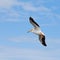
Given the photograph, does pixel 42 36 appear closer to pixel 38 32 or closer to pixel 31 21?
pixel 38 32

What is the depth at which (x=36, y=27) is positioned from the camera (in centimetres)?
3155

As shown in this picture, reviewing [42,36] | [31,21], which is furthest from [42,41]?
Result: [31,21]

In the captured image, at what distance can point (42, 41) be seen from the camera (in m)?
32.9

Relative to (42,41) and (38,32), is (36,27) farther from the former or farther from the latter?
(42,41)

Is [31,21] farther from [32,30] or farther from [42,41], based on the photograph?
[42,41]

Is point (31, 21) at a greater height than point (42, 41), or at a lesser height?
greater

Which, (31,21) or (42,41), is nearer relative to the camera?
(31,21)

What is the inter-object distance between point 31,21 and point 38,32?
2.28m

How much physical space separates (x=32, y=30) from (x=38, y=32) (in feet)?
4.10

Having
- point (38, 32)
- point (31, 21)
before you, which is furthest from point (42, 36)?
point (31, 21)

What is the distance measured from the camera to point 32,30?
1237 inches

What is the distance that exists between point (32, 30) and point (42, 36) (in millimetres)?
2131

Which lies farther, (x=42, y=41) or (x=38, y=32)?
(x=42, y=41)

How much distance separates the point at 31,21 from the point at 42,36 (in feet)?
11.3
